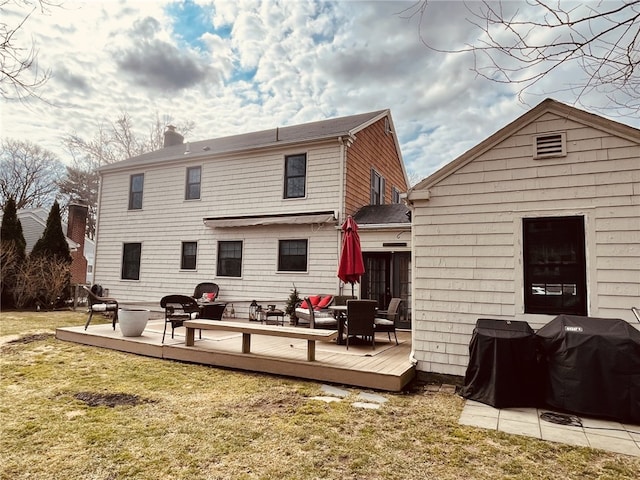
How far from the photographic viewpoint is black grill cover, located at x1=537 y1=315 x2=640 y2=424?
3.86 meters

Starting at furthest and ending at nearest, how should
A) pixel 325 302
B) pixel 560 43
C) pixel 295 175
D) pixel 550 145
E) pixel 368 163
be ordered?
pixel 368 163 → pixel 295 175 → pixel 325 302 → pixel 550 145 → pixel 560 43

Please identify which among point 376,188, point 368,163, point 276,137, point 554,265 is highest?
point 276,137

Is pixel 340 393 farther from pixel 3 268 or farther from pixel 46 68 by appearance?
pixel 3 268

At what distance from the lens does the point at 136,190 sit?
14.2m

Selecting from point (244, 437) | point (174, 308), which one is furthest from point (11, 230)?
point (244, 437)

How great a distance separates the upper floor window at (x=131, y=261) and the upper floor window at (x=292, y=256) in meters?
6.11

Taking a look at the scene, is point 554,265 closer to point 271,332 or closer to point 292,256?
point 271,332

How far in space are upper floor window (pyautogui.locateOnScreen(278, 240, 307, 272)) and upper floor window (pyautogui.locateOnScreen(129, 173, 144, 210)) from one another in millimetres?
6605

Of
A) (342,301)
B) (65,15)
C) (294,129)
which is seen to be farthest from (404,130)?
(65,15)

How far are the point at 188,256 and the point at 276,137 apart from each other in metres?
5.06

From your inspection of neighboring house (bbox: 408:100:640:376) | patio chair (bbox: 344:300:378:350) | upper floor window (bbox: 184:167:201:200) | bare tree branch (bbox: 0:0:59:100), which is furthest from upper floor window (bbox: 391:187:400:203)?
bare tree branch (bbox: 0:0:59:100)

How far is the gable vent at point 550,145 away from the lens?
4918 millimetres

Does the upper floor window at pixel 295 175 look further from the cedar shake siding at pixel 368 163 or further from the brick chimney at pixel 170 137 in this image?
the brick chimney at pixel 170 137

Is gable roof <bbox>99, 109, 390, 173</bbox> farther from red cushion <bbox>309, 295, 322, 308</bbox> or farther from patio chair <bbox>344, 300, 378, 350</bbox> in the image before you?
patio chair <bbox>344, 300, 378, 350</bbox>
